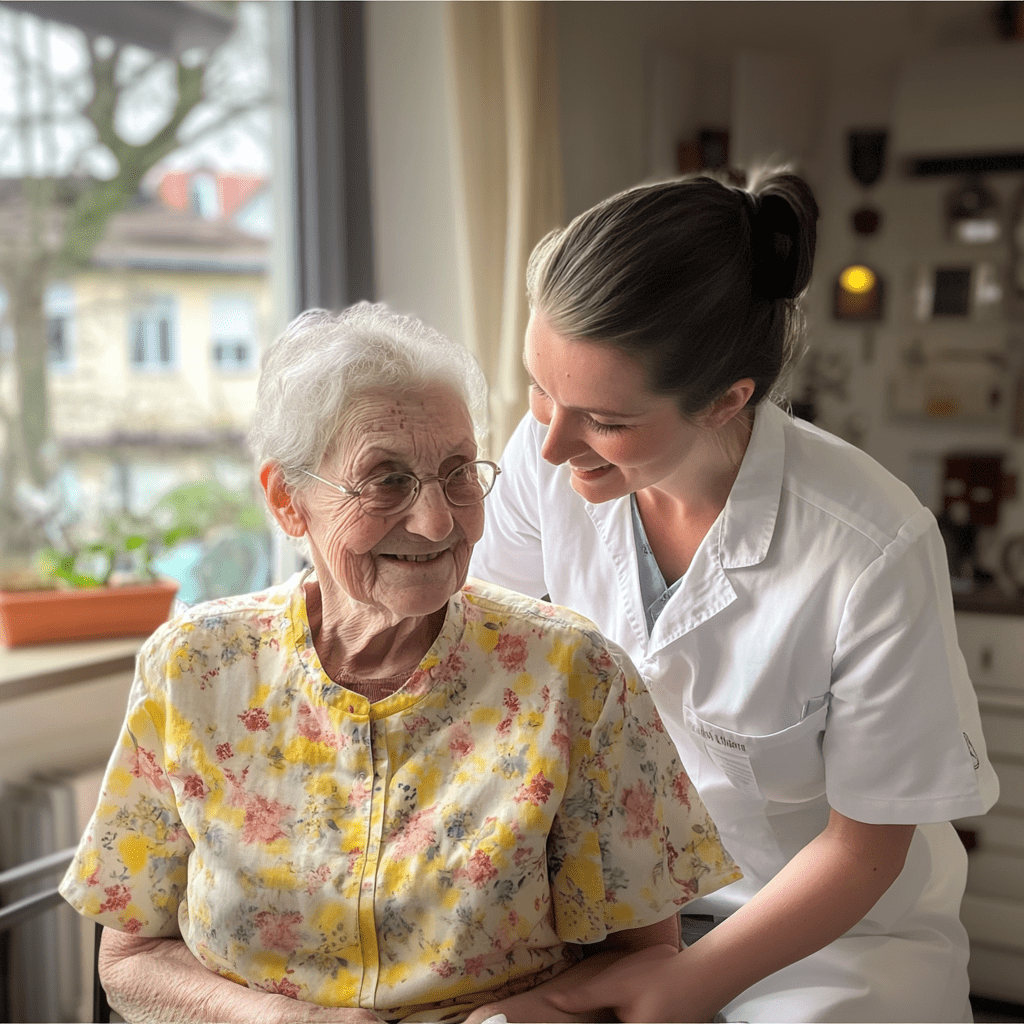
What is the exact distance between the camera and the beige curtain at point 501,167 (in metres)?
2.30

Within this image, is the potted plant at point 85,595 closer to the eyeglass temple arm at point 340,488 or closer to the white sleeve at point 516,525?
the white sleeve at point 516,525

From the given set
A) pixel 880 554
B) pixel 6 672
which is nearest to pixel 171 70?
pixel 6 672

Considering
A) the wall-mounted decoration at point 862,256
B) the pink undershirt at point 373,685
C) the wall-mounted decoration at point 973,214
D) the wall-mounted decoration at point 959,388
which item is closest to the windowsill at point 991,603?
the wall-mounted decoration at point 959,388

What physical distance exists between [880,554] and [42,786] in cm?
158

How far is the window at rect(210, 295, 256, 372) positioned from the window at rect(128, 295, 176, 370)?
10cm

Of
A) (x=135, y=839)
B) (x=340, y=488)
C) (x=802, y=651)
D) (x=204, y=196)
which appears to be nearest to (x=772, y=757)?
(x=802, y=651)

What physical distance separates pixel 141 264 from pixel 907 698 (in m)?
1.82

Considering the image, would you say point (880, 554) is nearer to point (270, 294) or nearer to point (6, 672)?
point (6, 672)

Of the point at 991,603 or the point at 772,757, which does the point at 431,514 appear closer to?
the point at 772,757

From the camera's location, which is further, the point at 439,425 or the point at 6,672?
the point at 6,672

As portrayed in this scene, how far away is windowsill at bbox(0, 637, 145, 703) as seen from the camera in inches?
69.1

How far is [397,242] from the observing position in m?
2.58

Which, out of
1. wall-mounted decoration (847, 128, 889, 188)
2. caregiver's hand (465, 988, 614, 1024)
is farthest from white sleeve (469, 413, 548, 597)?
wall-mounted decoration (847, 128, 889, 188)

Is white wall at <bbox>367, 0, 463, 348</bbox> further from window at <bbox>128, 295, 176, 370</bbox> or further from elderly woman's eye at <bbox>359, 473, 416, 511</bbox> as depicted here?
elderly woman's eye at <bbox>359, 473, 416, 511</bbox>
